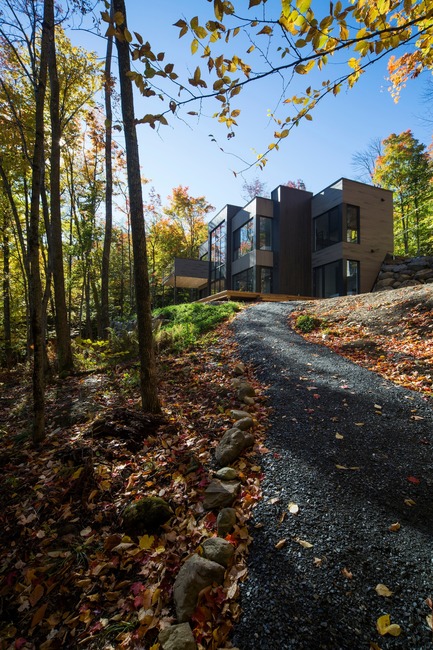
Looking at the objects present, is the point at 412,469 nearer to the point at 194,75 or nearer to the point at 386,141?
the point at 194,75

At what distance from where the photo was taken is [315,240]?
1574 cm

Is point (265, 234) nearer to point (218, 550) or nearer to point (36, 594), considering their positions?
point (218, 550)

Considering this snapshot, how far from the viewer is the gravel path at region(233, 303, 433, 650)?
141 cm

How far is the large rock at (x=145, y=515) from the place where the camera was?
218 centimetres

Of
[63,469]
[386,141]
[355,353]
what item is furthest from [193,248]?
[63,469]

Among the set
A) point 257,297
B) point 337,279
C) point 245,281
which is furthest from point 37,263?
point 245,281

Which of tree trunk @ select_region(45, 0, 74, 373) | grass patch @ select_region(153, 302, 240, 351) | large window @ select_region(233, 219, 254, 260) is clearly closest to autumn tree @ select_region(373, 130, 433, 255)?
large window @ select_region(233, 219, 254, 260)

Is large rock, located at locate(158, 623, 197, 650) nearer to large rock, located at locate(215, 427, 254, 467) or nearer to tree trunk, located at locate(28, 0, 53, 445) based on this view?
large rock, located at locate(215, 427, 254, 467)

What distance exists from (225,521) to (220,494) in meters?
0.26

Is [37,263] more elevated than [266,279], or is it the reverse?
[266,279]

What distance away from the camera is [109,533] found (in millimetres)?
2184

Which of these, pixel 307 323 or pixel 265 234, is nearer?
pixel 307 323

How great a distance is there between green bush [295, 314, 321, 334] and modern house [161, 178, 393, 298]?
293 inches

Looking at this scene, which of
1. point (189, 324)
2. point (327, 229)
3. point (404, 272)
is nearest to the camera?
point (189, 324)
